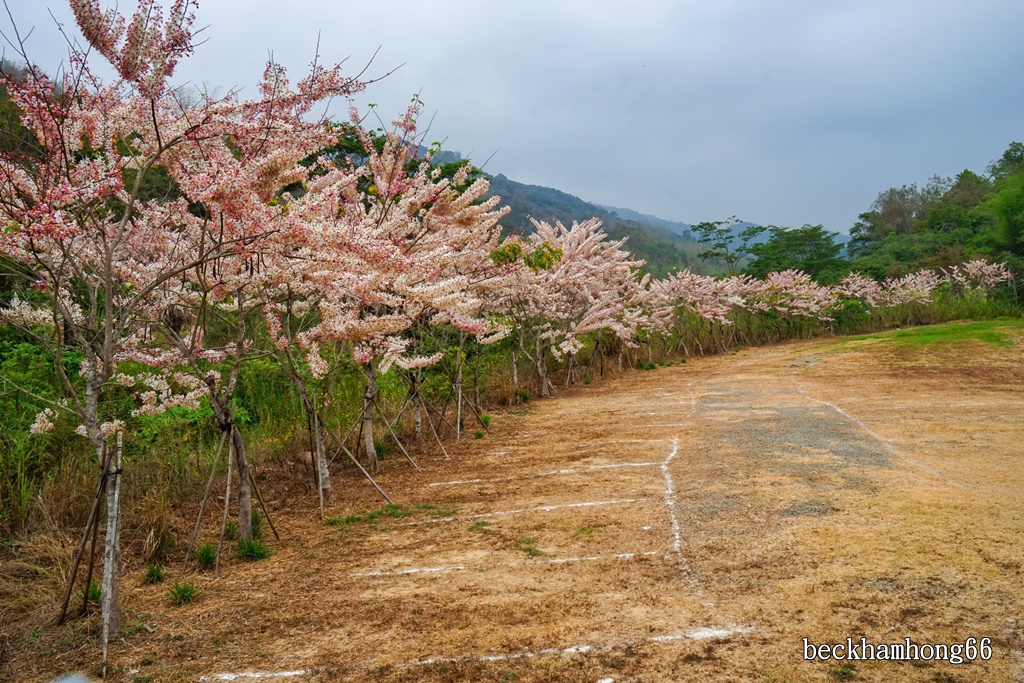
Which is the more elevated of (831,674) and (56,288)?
(56,288)

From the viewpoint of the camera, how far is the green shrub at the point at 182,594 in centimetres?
432

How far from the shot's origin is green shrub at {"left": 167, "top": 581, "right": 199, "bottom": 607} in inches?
170

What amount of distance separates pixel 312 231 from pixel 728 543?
11.0 feet

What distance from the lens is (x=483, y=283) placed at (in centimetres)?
909

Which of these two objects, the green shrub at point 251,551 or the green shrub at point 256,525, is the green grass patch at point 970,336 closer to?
the green shrub at point 256,525

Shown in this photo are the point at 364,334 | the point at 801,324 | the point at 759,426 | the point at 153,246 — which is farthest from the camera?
the point at 801,324

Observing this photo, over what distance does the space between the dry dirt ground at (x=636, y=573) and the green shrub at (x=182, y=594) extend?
0.27 feet

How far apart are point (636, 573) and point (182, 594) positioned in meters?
2.85

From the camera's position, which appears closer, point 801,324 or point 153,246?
point 153,246

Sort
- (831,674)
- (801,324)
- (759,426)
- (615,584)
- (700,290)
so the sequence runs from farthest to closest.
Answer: (801,324)
(700,290)
(759,426)
(615,584)
(831,674)

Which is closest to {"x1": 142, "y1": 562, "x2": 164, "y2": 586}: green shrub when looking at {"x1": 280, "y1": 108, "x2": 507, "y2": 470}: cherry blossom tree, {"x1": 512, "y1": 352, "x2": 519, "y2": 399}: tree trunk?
{"x1": 280, "y1": 108, "x2": 507, "y2": 470}: cherry blossom tree

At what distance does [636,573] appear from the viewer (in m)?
4.20

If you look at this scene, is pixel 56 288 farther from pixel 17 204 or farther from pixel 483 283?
pixel 483 283

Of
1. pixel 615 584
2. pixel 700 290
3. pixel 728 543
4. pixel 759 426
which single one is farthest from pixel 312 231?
pixel 700 290
